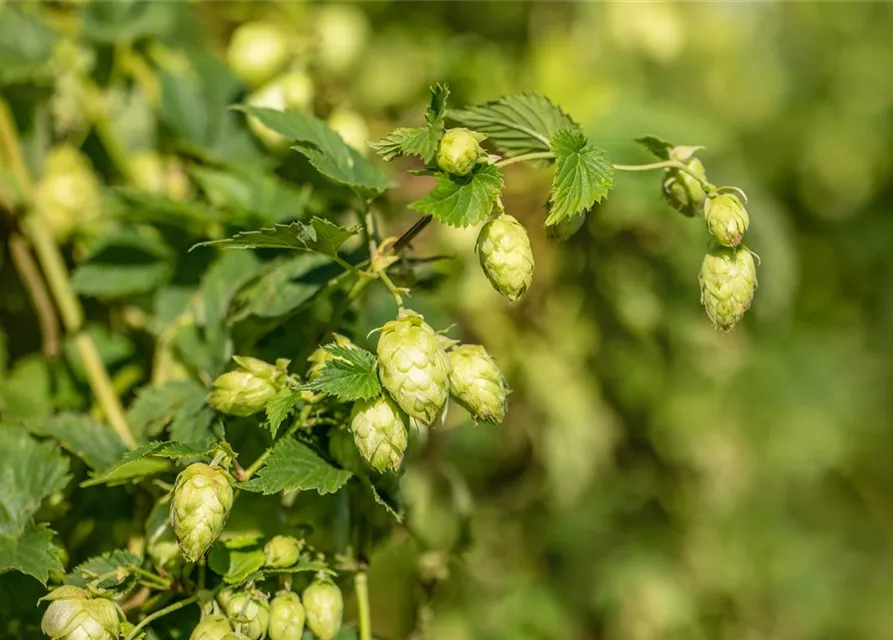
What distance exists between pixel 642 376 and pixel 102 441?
108 cm

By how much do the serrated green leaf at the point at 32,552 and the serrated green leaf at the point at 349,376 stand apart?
0.23 metres

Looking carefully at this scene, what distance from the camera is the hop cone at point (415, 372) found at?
560mm

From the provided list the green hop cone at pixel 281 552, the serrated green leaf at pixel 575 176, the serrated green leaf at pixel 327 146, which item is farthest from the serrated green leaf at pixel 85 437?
the serrated green leaf at pixel 575 176

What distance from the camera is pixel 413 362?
0.56 metres

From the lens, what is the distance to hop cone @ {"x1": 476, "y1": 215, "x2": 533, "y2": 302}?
23.4 inches

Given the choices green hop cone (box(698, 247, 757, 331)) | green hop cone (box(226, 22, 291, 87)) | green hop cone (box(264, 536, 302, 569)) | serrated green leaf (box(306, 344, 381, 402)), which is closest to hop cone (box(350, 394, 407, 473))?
serrated green leaf (box(306, 344, 381, 402))

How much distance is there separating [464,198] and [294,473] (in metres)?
0.22

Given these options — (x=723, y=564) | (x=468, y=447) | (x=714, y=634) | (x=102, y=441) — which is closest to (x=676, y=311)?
(x=468, y=447)

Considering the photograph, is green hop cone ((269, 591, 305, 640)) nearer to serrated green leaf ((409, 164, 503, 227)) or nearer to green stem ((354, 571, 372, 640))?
green stem ((354, 571, 372, 640))

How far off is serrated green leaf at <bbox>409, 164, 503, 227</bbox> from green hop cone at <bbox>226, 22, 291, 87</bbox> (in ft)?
1.87

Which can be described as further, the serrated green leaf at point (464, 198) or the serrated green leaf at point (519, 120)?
the serrated green leaf at point (519, 120)

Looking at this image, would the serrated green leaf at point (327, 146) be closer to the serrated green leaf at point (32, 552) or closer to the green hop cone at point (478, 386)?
the green hop cone at point (478, 386)

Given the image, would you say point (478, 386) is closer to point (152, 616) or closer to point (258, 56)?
point (152, 616)

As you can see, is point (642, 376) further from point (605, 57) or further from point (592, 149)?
point (592, 149)
